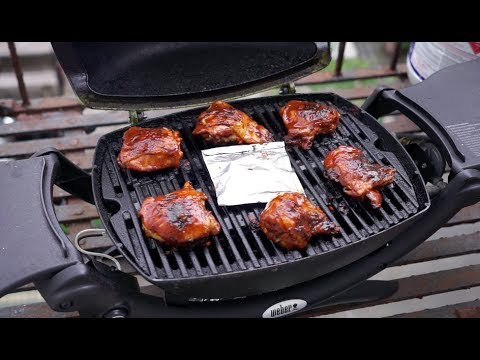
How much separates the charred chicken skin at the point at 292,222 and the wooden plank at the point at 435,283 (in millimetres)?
775

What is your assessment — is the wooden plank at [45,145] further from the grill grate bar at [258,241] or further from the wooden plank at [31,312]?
the grill grate bar at [258,241]

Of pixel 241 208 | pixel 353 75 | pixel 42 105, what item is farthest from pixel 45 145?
pixel 353 75

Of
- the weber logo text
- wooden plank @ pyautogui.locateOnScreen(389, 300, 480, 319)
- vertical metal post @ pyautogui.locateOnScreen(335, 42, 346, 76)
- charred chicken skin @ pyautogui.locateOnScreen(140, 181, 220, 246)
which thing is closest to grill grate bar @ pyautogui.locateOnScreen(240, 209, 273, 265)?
charred chicken skin @ pyautogui.locateOnScreen(140, 181, 220, 246)

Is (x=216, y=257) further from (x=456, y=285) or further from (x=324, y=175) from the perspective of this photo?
(x=456, y=285)

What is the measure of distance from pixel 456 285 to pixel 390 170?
2.85 ft

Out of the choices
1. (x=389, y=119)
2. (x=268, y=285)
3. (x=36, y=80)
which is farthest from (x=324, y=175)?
(x=36, y=80)

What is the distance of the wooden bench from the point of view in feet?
7.58

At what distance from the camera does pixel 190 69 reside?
6.97 feet

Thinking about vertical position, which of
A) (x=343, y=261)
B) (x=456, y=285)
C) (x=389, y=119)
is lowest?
(x=456, y=285)

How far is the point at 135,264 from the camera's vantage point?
1.55 m

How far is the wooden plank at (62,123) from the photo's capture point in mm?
2787

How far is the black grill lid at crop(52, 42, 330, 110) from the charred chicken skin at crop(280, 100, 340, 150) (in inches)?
8.2

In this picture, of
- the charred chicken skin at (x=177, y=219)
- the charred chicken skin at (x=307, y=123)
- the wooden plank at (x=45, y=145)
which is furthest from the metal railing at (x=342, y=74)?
the charred chicken skin at (x=177, y=219)

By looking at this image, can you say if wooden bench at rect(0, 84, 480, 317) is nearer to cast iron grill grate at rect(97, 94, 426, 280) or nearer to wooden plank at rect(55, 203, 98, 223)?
wooden plank at rect(55, 203, 98, 223)
